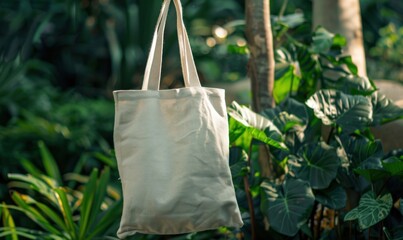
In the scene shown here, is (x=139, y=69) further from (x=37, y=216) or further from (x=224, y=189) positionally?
(x=224, y=189)

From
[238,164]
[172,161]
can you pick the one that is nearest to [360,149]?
[238,164]

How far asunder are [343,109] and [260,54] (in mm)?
434

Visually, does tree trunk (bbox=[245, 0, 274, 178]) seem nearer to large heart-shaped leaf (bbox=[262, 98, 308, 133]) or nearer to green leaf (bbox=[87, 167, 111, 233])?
large heart-shaped leaf (bbox=[262, 98, 308, 133])

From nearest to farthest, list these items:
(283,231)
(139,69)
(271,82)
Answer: (283,231) → (271,82) → (139,69)

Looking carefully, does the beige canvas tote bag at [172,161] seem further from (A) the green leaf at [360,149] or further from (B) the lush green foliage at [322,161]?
(A) the green leaf at [360,149]

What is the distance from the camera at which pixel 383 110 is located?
9.12 feet

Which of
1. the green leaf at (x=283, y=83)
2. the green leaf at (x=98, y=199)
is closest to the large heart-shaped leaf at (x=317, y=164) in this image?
the green leaf at (x=283, y=83)

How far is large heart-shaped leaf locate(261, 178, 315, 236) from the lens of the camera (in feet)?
8.18

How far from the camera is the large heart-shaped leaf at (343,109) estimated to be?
2.66m

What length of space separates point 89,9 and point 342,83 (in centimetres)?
456

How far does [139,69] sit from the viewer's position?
6.69 meters

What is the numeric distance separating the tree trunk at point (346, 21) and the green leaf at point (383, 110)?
0.54 meters

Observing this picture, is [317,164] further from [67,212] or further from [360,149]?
[67,212]

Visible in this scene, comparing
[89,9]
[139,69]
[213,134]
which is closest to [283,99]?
[213,134]
